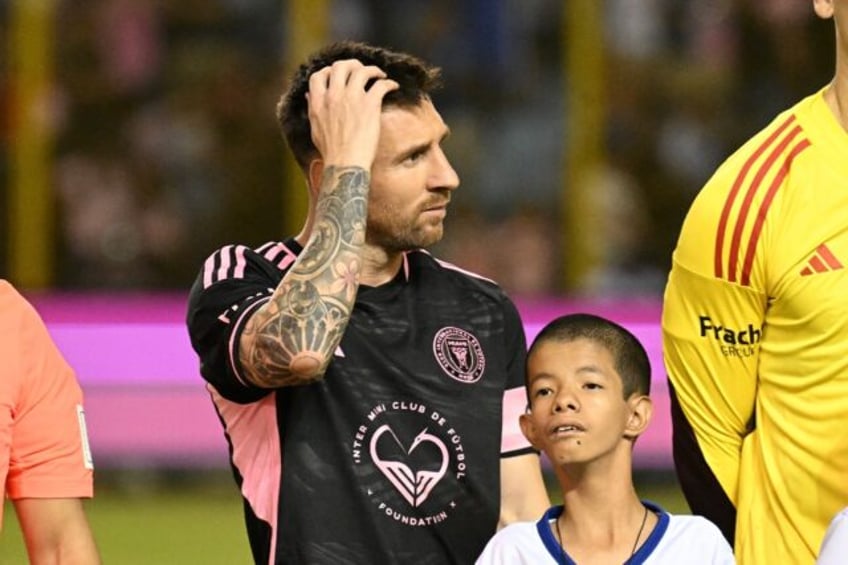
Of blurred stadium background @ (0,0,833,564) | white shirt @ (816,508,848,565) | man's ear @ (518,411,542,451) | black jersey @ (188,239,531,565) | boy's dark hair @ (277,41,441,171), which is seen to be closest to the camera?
white shirt @ (816,508,848,565)

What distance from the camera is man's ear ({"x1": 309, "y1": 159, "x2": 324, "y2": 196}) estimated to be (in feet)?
14.6

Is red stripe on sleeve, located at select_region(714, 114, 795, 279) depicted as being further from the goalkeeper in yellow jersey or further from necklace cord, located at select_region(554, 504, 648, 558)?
necklace cord, located at select_region(554, 504, 648, 558)

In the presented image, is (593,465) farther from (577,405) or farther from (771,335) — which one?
(771,335)

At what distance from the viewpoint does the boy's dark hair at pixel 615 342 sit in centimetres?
405

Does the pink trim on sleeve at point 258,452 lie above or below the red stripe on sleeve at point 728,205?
below

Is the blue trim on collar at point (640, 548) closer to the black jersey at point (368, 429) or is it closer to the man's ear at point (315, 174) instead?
the black jersey at point (368, 429)

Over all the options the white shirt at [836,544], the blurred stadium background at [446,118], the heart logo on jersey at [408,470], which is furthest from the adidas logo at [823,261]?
the blurred stadium background at [446,118]

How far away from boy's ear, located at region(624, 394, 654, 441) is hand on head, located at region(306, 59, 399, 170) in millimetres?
721

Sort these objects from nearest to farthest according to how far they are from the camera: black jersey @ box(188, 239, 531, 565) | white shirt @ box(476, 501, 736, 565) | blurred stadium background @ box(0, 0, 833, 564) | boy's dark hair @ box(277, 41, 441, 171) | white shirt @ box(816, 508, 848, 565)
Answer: white shirt @ box(816, 508, 848, 565) < white shirt @ box(476, 501, 736, 565) < black jersey @ box(188, 239, 531, 565) < boy's dark hair @ box(277, 41, 441, 171) < blurred stadium background @ box(0, 0, 833, 564)

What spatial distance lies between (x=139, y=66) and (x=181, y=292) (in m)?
1.54

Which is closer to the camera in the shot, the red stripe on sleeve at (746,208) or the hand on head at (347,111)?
the red stripe on sleeve at (746,208)

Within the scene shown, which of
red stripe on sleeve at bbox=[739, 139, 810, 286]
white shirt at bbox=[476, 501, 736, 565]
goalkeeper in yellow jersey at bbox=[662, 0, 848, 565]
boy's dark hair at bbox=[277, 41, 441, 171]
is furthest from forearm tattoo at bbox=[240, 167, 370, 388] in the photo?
red stripe on sleeve at bbox=[739, 139, 810, 286]

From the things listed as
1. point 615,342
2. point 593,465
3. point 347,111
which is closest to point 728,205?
point 615,342

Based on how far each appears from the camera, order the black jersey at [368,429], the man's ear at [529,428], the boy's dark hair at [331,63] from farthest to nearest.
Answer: the boy's dark hair at [331,63], the black jersey at [368,429], the man's ear at [529,428]
